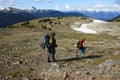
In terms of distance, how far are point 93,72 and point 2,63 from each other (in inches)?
413

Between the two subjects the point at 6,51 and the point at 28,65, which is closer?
the point at 28,65

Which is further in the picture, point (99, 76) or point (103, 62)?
point (103, 62)

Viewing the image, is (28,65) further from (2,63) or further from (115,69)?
(115,69)

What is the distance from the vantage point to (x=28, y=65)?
30328mm

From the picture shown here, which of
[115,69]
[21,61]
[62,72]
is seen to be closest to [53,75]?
[62,72]

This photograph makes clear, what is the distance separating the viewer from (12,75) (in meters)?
26.0

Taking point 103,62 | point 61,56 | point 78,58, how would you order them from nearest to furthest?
point 103,62
point 78,58
point 61,56

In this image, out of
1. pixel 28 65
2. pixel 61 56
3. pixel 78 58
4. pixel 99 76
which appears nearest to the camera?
pixel 99 76

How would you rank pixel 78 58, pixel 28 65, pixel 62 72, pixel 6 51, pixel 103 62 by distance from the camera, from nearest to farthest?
pixel 62 72, pixel 103 62, pixel 28 65, pixel 78 58, pixel 6 51

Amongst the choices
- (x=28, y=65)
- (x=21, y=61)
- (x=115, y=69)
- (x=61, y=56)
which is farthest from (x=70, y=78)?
(x=61, y=56)

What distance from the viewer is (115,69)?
25172 mm

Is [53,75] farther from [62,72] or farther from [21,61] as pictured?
[21,61]

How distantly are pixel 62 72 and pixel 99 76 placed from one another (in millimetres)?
3189

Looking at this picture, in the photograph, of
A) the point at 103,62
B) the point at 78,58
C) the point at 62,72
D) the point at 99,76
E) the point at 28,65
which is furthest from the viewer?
the point at 78,58
